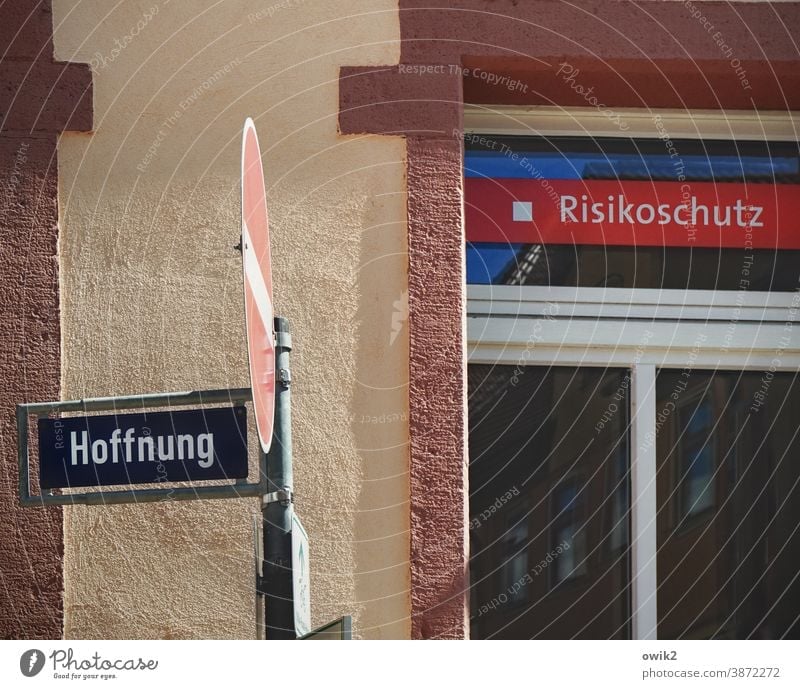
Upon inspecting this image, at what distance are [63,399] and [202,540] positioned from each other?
758mm

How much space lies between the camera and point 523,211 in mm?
6922

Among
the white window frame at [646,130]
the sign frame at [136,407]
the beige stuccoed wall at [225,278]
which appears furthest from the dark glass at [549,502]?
the sign frame at [136,407]

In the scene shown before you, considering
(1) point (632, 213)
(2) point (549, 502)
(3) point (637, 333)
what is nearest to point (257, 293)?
(2) point (549, 502)

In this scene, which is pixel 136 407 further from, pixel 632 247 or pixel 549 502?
pixel 632 247

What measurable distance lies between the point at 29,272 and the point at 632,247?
8.16ft

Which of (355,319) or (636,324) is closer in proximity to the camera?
(355,319)

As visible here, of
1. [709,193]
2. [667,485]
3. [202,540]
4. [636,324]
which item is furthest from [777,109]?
[202,540]

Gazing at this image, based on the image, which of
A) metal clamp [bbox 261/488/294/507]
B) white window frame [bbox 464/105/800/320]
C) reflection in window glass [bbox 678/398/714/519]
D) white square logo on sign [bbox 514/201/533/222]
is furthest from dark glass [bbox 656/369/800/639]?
metal clamp [bbox 261/488/294/507]

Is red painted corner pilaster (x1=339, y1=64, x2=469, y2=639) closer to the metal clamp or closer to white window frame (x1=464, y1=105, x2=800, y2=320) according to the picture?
white window frame (x1=464, y1=105, x2=800, y2=320)

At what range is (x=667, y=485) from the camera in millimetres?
6785

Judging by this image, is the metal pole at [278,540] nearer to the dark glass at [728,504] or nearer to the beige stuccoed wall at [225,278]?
the beige stuccoed wall at [225,278]

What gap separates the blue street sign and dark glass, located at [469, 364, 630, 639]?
80.3 inches

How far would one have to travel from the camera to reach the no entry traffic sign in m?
4.34

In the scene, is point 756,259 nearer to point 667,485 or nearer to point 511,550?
point 667,485
